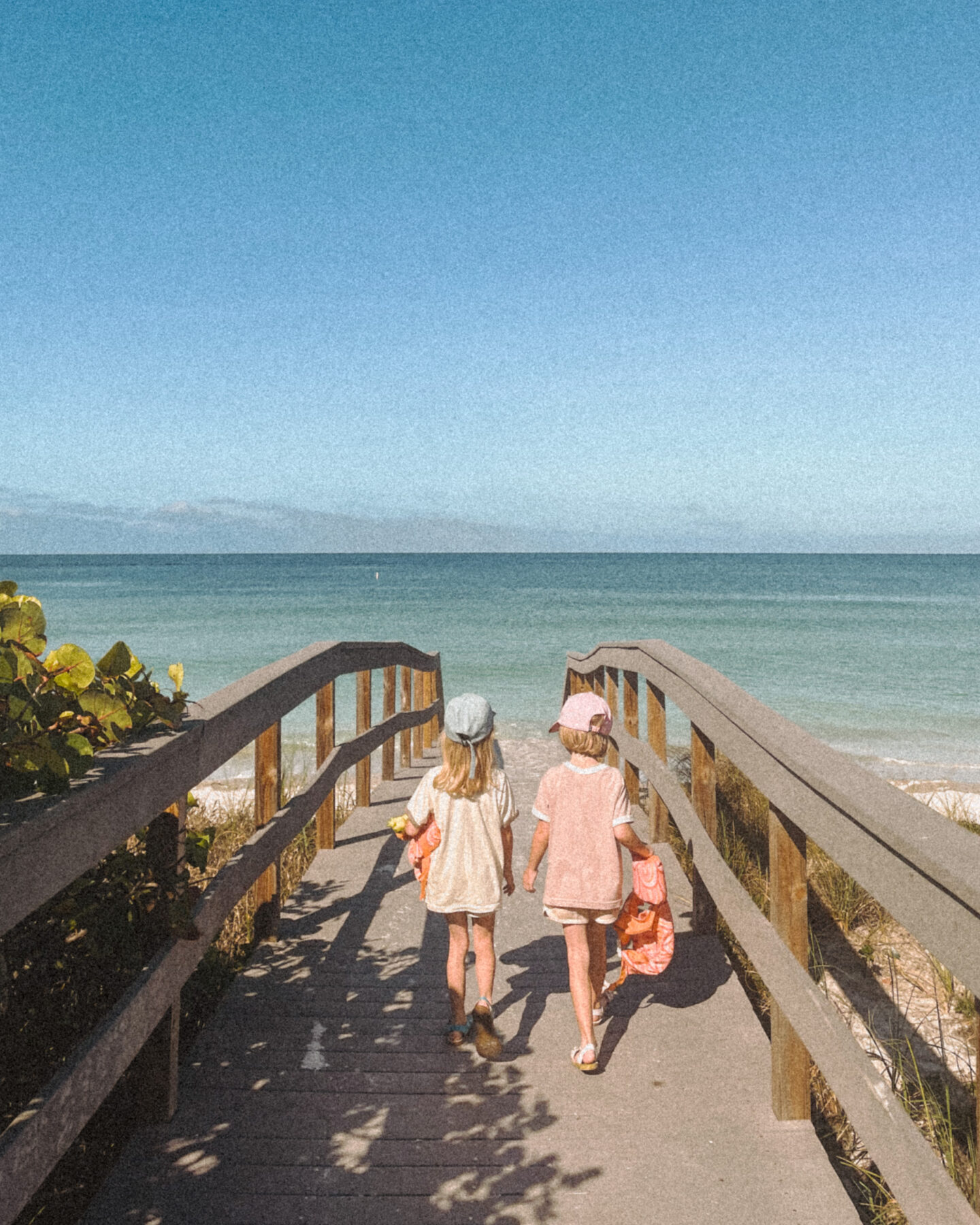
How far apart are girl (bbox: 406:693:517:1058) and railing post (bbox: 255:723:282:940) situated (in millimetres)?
725

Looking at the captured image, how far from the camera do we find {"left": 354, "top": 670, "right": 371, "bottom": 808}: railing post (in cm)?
588

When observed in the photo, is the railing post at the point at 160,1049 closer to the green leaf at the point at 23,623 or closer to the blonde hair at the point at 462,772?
the green leaf at the point at 23,623

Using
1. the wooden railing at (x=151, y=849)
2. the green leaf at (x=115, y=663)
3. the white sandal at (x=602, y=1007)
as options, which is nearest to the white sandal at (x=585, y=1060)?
the white sandal at (x=602, y=1007)

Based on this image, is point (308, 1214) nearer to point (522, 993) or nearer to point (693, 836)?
point (522, 993)

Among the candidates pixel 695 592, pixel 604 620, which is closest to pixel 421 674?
pixel 604 620

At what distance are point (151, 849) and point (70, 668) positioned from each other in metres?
0.81

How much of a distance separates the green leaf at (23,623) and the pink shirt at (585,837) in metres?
1.80

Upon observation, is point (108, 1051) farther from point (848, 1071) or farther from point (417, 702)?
point (417, 702)

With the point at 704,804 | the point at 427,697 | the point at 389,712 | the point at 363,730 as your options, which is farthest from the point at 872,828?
the point at 427,697

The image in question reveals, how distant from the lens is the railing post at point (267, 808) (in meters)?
3.67

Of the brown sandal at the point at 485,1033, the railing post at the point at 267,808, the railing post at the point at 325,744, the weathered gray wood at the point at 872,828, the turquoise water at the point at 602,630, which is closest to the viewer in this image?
the weathered gray wood at the point at 872,828

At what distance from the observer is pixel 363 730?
230 inches

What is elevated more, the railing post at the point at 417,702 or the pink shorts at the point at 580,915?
the pink shorts at the point at 580,915

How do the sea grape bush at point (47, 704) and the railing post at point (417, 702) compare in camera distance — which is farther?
the railing post at point (417, 702)
